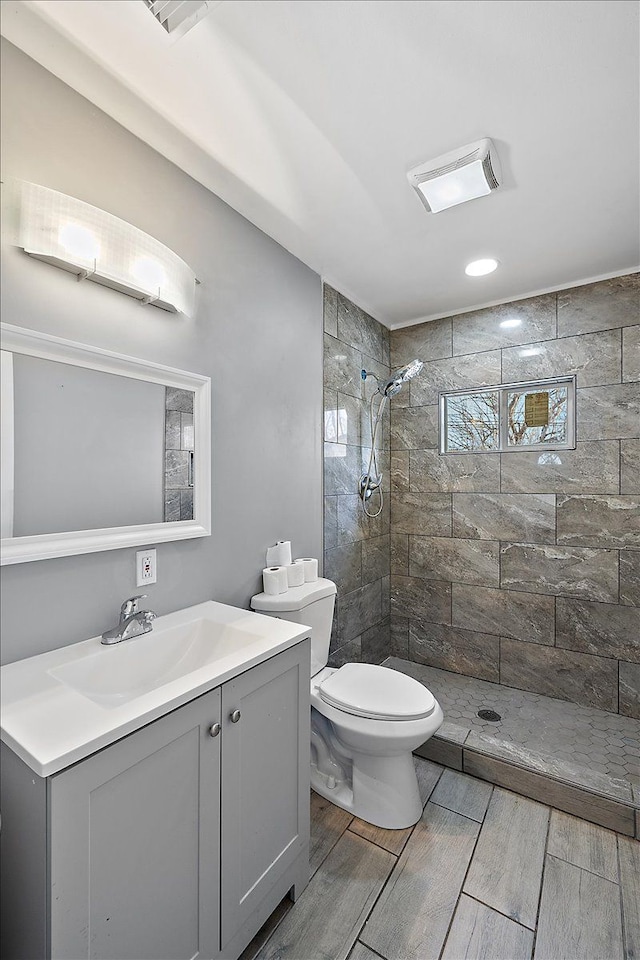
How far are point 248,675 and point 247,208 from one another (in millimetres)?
1732

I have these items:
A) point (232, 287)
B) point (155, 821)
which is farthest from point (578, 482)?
point (155, 821)

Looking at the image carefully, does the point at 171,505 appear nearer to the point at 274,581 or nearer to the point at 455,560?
the point at 274,581

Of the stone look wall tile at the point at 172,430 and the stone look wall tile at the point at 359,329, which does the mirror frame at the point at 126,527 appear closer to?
the stone look wall tile at the point at 172,430

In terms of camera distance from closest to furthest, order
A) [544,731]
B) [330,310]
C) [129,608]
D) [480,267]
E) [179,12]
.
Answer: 1. [179,12]
2. [129,608]
3. [544,731]
4. [480,267]
5. [330,310]

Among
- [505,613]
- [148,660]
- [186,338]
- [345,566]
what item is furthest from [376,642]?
[186,338]

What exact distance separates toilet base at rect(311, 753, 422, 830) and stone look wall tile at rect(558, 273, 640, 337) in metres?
2.34

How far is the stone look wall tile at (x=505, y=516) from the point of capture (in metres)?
2.54

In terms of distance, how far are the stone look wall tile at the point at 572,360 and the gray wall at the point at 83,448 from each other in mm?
2105

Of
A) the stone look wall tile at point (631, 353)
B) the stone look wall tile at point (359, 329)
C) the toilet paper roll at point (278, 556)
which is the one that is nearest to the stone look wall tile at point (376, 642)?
the toilet paper roll at point (278, 556)

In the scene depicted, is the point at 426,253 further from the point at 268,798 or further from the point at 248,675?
the point at 268,798

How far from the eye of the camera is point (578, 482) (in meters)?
2.45

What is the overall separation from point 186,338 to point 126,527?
2.28ft

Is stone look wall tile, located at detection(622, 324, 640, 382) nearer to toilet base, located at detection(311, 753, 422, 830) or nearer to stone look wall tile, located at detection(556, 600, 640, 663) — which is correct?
stone look wall tile, located at detection(556, 600, 640, 663)

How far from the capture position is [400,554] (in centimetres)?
304
